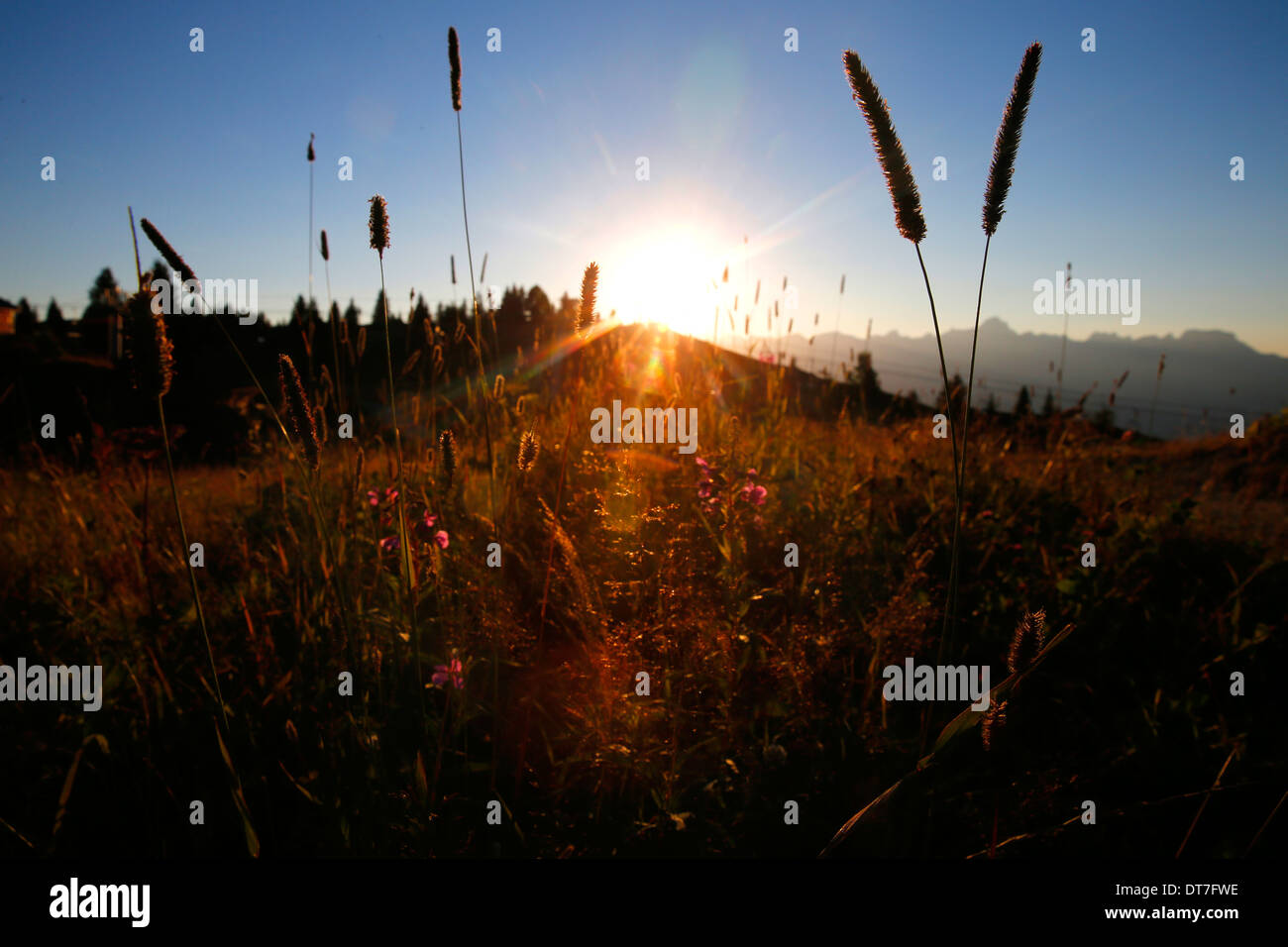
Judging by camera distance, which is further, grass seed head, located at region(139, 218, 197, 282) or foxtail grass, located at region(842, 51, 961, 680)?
grass seed head, located at region(139, 218, 197, 282)

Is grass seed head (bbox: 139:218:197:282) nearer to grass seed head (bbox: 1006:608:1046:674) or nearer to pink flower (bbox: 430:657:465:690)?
pink flower (bbox: 430:657:465:690)

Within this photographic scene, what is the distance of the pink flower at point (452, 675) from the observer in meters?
1.28

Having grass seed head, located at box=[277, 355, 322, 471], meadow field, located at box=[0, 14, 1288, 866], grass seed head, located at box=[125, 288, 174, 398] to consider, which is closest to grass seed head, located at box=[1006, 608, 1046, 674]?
meadow field, located at box=[0, 14, 1288, 866]

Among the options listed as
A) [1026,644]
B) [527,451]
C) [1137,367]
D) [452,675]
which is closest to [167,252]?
[527,451]

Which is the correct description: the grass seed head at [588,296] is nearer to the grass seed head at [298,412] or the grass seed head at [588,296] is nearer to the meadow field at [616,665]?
the meadow field at [616,665]

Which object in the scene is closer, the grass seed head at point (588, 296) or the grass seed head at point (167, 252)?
the grass seed head at point (167, 252)

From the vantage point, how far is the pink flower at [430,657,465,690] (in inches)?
50.3

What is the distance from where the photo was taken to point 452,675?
1285 mm

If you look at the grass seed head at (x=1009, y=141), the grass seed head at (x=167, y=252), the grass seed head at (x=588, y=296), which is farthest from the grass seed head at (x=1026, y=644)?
the grass seed head at (x=167, y=252)

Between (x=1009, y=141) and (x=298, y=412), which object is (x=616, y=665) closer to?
(x=298, y=412)

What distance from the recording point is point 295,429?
0.99 metres
